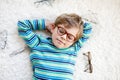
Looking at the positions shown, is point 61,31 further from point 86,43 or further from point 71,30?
point 86,43

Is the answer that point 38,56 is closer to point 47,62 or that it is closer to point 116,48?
point 47,62

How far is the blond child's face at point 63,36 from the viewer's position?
42.3 inches

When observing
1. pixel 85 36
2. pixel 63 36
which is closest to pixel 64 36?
pixel 63 36

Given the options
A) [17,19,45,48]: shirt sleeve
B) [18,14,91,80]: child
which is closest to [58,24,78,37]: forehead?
[18,14,91,80]: child

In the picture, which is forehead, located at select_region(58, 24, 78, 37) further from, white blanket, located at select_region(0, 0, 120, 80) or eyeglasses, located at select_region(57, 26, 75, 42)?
white blanket, located at select_region(0, 0, 120, 80)

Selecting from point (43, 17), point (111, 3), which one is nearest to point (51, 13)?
point (43, 17)

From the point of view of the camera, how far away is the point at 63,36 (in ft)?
3.51

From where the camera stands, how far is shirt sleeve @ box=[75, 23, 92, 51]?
1.15 meters

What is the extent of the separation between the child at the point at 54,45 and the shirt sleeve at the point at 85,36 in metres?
0.02

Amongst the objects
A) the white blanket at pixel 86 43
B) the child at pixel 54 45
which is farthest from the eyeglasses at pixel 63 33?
the white blanket at pixel 86 43

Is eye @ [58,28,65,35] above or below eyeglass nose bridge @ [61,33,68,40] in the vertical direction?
above

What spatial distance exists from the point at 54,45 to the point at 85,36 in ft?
0.47

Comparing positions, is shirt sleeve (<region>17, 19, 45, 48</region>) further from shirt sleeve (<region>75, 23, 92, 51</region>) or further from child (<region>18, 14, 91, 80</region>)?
shirt sleeve (<region>75, 23, 92, 51</region>)

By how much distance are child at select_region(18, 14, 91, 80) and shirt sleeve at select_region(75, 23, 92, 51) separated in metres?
0.02
